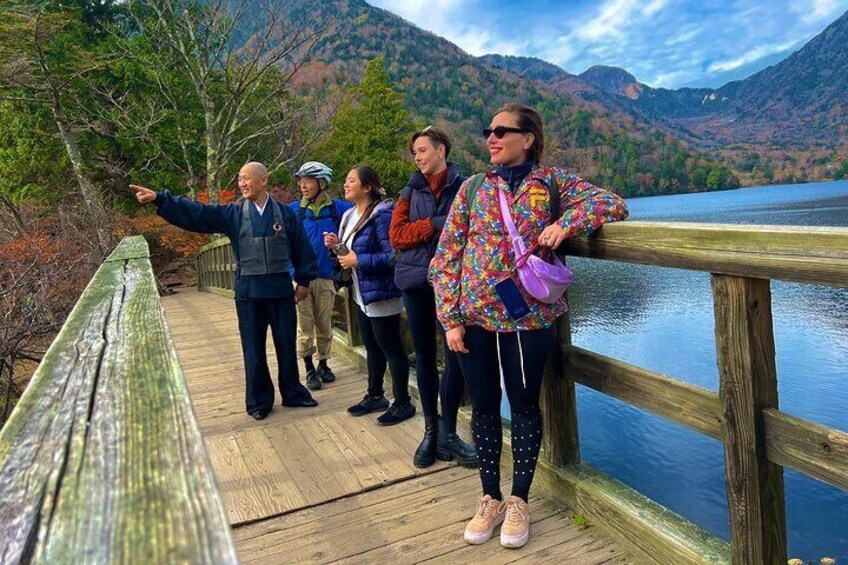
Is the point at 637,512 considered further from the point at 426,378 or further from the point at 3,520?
the point at 3,520

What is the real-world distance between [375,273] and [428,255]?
70cm

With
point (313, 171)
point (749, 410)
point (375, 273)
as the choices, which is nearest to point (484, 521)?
point (749, 410)

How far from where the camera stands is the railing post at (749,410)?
1.64 metres

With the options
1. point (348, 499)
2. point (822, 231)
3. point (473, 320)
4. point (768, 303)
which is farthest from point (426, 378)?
point (822, 231)

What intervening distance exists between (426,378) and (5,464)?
233 cm

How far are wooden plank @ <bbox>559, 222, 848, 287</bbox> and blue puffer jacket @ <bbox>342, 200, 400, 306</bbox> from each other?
4.88ft

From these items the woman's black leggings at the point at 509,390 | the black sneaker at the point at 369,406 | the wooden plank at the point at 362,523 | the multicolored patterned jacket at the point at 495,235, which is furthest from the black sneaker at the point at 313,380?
the multicolored patterned jacket at the point at 495,235

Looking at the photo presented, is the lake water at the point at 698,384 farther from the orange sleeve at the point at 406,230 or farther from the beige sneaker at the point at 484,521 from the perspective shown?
the beige sneaker at the point at 484,521

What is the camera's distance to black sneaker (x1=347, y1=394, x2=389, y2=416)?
146 inches

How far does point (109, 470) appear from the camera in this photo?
2.48 feet

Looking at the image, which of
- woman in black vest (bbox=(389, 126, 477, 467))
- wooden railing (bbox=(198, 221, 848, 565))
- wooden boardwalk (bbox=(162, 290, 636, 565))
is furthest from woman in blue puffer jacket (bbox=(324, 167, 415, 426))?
wooden railing (bbox=(198, 221, 848, 565))

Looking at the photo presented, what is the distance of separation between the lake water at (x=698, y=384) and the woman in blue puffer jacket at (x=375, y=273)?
4.55 feet

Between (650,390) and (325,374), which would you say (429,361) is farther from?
(325,374)

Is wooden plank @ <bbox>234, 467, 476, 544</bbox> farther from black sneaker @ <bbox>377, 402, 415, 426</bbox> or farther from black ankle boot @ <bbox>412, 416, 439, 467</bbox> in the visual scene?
black sneaker @ <bbox>377, 402, 415, 426</bbox>
